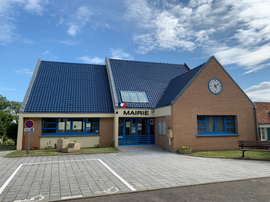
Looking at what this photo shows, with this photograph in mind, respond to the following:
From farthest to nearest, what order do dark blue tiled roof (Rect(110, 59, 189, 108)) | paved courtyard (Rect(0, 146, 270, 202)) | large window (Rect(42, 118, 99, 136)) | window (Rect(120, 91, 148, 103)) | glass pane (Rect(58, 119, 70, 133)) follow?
1. dark blue tiled roof (Rect(110, 59, 189, 108))
2. window (Rect(120, 91, 148, 103))
3. glass pane (Rect(58, 119, 70, 133))
4. large window (Rect(42, 118, 99, 136))
5. paved courtyard (Rect(0, 146, 270, 202))

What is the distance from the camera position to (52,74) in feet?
67.1

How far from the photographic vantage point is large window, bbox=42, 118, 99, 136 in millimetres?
16984

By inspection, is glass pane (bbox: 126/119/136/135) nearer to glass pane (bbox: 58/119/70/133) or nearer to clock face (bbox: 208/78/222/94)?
glass pane (bbox: 58/119/70/133)

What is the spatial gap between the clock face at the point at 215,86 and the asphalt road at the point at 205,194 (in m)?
10.00

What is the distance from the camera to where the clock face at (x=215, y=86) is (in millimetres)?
16180

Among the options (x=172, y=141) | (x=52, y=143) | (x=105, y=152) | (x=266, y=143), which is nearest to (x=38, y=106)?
(x=52, y=143)

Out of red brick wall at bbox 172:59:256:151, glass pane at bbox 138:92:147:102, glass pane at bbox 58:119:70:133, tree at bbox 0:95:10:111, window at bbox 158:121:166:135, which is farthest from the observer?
tree at bbox 0:95:10:111

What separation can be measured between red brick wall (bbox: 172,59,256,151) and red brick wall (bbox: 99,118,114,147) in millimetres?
5966

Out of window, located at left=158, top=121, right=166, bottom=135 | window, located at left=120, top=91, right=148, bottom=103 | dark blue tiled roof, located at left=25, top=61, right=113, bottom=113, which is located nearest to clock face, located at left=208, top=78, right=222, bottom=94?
window, located at left=158, top=121, right=166, bottom=135

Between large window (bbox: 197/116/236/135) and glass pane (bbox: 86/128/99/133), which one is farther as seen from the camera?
glass pane (bbox: 86/128/99/133)

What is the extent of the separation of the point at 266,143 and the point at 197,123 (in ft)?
16.1

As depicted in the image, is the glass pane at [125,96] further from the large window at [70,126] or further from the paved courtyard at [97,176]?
the paved courtyard at [97,176]

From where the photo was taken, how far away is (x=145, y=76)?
71.8ft

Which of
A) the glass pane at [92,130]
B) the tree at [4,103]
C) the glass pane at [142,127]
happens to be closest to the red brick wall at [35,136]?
the glass pane at [92,130]
